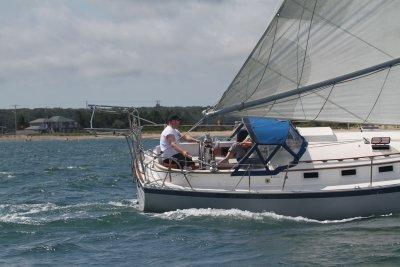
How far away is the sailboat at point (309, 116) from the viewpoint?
1720 cm

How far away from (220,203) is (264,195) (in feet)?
3.39

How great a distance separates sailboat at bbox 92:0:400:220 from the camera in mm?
17203

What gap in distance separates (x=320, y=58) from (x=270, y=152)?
2.61 metres

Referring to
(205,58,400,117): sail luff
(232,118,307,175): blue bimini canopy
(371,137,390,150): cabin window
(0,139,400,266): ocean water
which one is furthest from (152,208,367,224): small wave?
(205,58,400,117): sail luff

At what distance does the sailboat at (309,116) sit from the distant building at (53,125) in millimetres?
149540

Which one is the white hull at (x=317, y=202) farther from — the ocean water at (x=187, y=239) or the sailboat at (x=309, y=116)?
the ocean water at (x=187, y=239)

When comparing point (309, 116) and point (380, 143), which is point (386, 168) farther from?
point (309, 116)

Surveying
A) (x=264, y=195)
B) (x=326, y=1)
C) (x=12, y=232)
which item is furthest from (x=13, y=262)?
(x=326, y=1)

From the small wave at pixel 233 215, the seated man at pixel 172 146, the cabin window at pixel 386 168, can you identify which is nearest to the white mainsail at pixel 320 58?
the seated man at pixel 172 146

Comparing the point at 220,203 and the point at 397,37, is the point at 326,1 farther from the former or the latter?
the point at 220,203

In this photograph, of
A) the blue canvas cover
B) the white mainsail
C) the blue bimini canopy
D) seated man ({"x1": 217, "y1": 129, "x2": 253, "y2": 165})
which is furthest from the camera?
seated man ({"x1": 217, "y1": 129, "x2": 253, "y2": 165})

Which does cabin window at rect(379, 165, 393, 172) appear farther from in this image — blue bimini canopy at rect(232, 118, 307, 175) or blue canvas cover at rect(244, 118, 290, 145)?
blue canvas cover at rect(244, 118, 290, 145)

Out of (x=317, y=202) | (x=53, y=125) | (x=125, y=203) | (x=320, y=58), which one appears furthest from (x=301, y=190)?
(x=53, y=125)

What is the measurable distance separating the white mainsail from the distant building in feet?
491
